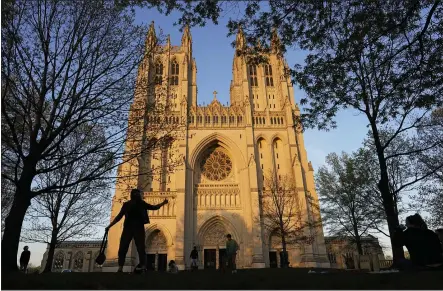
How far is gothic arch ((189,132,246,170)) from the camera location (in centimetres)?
3353

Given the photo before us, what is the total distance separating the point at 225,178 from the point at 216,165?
6.30ft

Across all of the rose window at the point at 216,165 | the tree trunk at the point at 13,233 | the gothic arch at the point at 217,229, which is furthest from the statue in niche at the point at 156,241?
the tree trunk at the point at 13,233

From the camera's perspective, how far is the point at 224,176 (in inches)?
1356

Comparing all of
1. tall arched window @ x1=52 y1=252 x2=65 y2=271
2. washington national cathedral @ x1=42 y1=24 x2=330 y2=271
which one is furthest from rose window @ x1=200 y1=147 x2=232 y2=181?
tall arched window @ x1=52 y1=252 x2=65 y2=271

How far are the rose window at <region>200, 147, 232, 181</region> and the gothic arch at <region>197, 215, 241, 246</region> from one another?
4978mm

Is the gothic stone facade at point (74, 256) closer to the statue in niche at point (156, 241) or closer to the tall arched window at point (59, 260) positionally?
the tall arched window at point (59, 260)

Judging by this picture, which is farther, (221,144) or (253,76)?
(253,76)

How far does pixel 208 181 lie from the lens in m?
33.7

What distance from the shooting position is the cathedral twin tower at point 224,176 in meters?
29.3

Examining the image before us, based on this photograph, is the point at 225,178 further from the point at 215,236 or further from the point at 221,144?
the point at 215,236

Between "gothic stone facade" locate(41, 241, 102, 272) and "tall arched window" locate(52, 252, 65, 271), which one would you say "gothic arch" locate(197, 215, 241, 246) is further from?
"tall arched window" locate(52, 252, 65, 271)

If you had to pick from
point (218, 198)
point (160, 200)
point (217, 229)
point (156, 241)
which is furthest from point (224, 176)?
point (156, 241)

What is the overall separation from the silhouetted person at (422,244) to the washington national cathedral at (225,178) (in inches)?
789

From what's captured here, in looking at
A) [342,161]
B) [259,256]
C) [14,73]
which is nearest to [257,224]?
[259,256]
